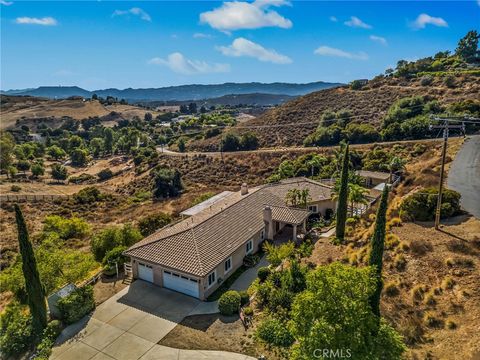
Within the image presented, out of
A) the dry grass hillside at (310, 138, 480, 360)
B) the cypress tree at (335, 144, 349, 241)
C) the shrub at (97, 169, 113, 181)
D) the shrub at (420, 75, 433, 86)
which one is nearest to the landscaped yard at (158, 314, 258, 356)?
the dry grass hillside at (310, 138, 480, 360)

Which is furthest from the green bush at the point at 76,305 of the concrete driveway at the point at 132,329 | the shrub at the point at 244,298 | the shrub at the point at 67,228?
the shrub at the point at 67,228

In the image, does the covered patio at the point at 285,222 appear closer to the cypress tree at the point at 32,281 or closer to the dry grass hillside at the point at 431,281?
the dry grass hillside at the point at 431,281

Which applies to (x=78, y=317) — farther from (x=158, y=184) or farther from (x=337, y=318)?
(x=158, y=184)

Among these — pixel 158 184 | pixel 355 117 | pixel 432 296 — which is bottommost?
pixel 158 184

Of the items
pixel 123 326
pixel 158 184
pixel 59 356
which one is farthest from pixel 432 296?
pixel 158 184

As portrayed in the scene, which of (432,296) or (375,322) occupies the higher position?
(375,322)

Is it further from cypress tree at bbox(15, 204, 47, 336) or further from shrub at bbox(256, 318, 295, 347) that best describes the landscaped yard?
cypress tree at bbox(15, 204, 47, 336)
